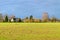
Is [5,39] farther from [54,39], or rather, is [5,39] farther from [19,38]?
[54,39]

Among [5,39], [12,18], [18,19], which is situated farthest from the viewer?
[12,18]

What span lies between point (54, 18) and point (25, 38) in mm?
48939

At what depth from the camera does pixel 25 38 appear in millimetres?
14859

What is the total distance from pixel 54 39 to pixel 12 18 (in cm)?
4738

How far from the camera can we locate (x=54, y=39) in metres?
14.8

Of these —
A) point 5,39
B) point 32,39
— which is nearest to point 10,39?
point 5,39

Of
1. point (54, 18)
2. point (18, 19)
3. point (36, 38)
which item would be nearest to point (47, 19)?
point (54, 18)

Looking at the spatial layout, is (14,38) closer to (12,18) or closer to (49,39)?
(49,39)

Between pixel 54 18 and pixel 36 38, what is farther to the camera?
pixel 54 18

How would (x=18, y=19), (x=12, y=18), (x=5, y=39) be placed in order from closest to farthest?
(x=5, y=39) < (x=18, y=19) < (x=12, y=18)

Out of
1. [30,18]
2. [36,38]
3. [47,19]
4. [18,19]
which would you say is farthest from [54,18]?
[36,38]

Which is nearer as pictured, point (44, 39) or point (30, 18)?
point (44, 39)

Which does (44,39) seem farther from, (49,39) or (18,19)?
(18,19)

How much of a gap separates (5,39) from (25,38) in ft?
5.41
